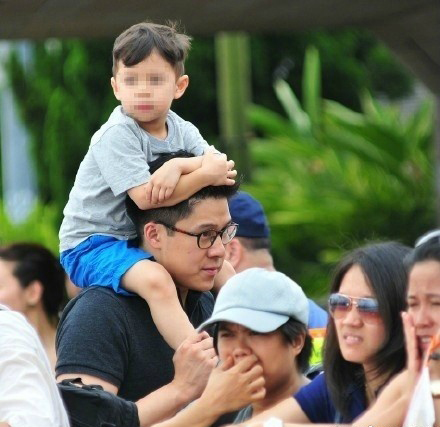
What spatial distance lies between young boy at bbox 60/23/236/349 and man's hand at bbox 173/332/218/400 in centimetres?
11

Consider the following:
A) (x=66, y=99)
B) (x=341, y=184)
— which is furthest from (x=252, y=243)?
(x=66, y=99)

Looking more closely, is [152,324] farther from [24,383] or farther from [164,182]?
[24,383]

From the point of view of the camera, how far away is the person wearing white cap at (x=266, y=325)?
12.1ft

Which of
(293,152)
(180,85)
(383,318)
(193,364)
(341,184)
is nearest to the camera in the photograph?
(383,318)

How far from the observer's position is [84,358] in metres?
3.94

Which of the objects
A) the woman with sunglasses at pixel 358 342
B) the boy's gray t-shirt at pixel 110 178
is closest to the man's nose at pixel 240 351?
the woman with sunglasses at pixel 358 342

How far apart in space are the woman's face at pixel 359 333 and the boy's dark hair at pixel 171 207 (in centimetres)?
66

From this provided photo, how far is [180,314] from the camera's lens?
4016mm

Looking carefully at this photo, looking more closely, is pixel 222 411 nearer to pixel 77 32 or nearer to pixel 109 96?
pixel 77 32

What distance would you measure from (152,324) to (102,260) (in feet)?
0.84

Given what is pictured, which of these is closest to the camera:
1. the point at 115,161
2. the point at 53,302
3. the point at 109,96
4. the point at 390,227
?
the point at 115,161

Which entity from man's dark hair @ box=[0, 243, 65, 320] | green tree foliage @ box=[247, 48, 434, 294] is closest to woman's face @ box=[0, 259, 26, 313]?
man's dark hair @ box=[0, 243, 65, 320]

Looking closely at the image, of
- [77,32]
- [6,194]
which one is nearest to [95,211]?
[77,32]

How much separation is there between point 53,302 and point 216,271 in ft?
9.62
